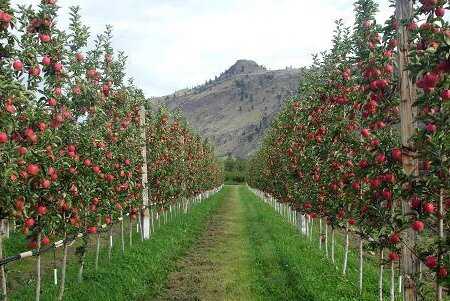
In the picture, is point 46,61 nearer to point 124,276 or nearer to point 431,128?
point 431,128

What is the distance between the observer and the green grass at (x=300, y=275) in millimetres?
9867

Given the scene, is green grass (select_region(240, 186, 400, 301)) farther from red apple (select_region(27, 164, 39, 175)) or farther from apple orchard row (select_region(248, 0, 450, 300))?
red apple (select_region(27, 164, 39, 175))

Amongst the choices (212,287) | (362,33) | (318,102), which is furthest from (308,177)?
(362,33)

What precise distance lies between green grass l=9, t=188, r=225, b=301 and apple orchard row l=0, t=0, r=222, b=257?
120cm

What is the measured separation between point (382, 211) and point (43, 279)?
29.0ft

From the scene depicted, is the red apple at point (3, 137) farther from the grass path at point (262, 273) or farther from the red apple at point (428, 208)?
the grass path at point (262, 273)

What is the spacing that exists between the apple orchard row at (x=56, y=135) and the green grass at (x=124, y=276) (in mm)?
1199

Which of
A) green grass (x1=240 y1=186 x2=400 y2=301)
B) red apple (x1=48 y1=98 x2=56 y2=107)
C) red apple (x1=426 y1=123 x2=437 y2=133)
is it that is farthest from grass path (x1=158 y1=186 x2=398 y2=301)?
red apple (x1=426 y1=123 x2=437 y2=133)

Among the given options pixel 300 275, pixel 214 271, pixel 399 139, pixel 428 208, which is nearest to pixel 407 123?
pixel 399 139

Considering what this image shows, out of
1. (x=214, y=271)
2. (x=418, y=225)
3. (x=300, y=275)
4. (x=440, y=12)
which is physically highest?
(x=440, y=12)

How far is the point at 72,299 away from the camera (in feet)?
29.6

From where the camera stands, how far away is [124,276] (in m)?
10.7

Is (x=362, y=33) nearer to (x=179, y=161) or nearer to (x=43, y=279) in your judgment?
(x=43, y=279)

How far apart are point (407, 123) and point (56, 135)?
5442 millimetres
